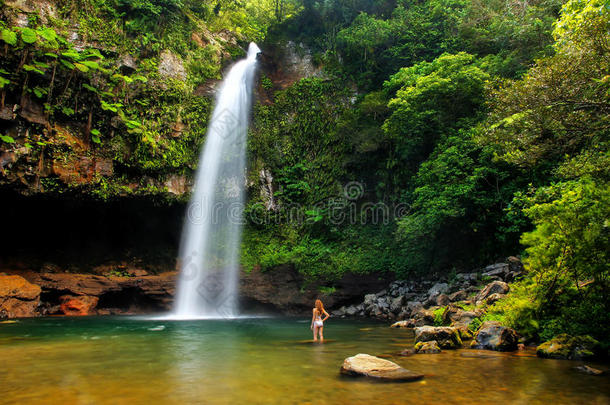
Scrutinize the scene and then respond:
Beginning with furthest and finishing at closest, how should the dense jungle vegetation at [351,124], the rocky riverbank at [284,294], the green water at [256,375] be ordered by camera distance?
1. the dense jungle vegetation at [351,124]
2. the rocky riverbank at [284,294]
3. the green water at [256,375]

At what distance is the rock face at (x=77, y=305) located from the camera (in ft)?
52.7

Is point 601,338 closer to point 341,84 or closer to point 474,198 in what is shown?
point 474,198

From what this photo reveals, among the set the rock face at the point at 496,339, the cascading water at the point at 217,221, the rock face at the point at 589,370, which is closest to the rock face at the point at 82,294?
the cascading water at the point at 217,221

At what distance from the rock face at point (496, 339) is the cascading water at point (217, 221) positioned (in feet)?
41.4

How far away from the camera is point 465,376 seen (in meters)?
5.26

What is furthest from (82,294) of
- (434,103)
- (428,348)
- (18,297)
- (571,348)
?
(434,103)

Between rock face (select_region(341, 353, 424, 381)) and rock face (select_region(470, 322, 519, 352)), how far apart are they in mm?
2911

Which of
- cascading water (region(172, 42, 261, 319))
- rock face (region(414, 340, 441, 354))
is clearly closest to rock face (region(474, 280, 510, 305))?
rock face (region(414, 340, 441, 354))

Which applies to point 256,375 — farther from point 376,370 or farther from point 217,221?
point 217,221

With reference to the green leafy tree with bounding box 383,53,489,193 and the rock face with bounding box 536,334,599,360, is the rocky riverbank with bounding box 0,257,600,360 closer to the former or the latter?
the rock face with bounding box 536,334,599,360

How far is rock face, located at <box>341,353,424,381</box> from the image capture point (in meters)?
5.09

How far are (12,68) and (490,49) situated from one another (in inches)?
900

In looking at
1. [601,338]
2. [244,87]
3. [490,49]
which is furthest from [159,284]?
[490,49]

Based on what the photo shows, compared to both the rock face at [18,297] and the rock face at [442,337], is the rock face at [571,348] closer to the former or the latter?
the rock face at [442,337]
